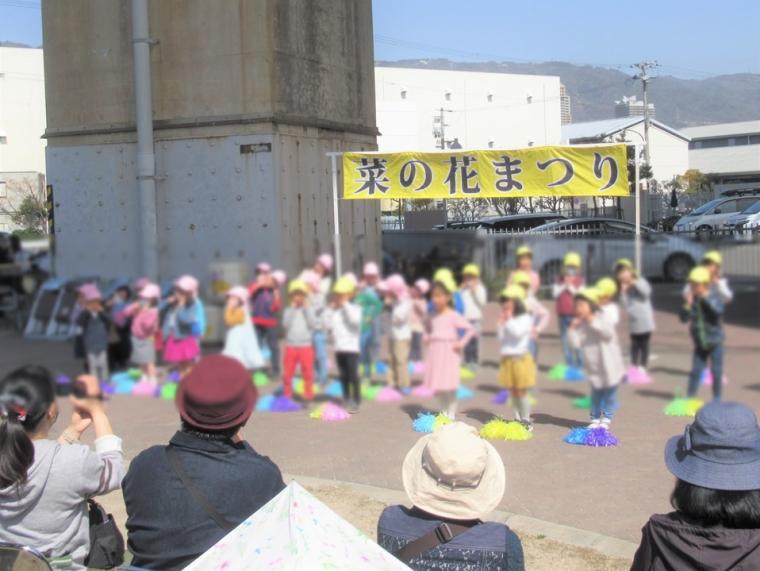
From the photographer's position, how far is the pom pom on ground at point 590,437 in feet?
12.1

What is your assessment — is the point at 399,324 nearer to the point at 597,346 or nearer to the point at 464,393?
the point at 464,393

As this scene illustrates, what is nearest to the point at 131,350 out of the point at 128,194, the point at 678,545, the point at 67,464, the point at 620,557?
the point at 67,464

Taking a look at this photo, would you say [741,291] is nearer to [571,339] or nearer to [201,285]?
[571,339]

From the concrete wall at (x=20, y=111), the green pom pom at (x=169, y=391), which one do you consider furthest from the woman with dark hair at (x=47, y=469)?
the concrete wall at (x=20, y=111)

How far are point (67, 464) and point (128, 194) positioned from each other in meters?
3.12

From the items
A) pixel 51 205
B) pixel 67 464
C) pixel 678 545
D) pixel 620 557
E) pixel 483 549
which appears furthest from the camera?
pixel 51 205

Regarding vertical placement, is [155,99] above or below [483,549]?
above

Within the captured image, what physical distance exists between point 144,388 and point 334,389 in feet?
1.93

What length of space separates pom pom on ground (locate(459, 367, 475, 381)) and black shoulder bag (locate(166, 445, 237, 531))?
0.82 metres

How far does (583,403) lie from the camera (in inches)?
112

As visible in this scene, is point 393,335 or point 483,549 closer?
point 483,549

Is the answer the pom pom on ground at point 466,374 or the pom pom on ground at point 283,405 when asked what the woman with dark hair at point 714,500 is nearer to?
the pom pom on ground at point 466,374

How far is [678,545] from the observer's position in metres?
2.34

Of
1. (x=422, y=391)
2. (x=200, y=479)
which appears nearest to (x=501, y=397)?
(x=422, y=391)
